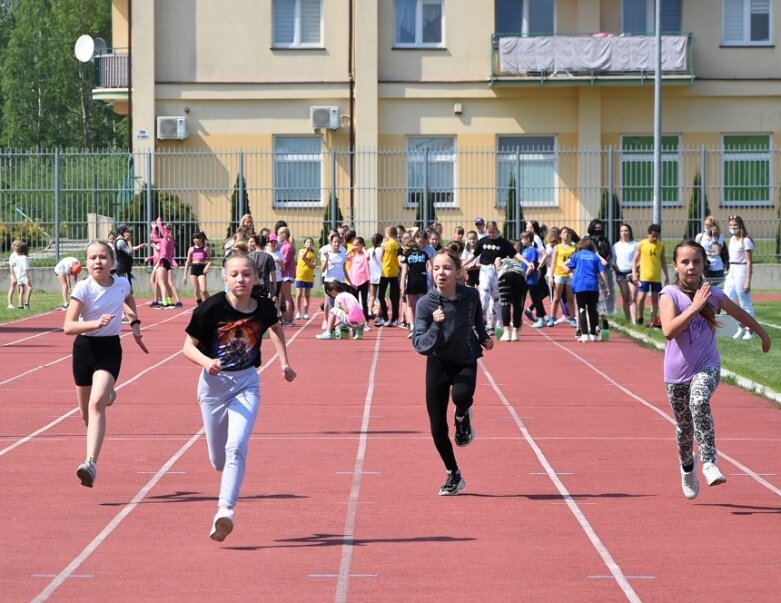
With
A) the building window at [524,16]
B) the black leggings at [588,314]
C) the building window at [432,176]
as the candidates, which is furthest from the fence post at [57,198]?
the black leggings at [588,314]

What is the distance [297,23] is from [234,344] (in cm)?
3671

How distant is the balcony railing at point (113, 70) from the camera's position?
1815 inches

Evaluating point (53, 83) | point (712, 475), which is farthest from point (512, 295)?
point (53, 83)

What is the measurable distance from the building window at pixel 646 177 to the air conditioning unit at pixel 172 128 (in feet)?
40.7

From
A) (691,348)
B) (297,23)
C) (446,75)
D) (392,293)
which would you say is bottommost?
(392,293)

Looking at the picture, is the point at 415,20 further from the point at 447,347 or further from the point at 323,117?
the point at 447,347

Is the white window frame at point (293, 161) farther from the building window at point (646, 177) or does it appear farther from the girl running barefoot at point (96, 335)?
the girl running barefoot at point (96, 335)

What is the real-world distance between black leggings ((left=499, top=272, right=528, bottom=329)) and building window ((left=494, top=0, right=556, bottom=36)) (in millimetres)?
21532

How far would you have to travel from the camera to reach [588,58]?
43.2 metres

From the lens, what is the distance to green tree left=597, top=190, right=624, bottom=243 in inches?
1454

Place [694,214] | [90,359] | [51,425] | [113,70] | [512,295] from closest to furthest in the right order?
[90,359] → [51,425] → [512,295] → [694,214] → [113,70]

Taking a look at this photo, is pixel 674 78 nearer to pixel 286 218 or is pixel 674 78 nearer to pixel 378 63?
pixel 378 63

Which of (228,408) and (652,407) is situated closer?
(228,408)

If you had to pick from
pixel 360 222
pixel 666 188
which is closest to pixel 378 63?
pixel 360 222
